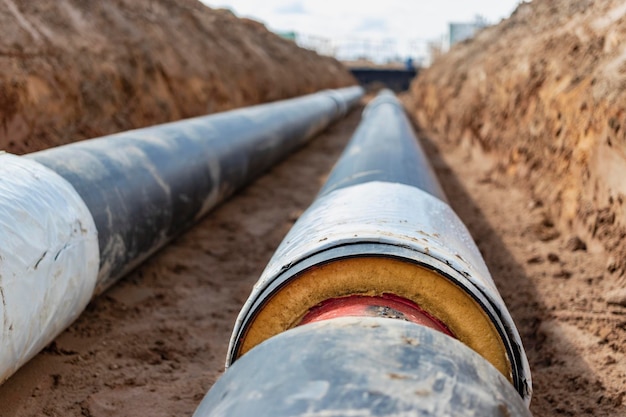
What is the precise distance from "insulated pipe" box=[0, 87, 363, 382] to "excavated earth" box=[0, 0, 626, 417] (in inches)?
9.5

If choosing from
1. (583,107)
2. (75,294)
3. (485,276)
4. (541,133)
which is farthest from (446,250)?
(541,133)

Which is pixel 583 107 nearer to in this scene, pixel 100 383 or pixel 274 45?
pixel 100 383

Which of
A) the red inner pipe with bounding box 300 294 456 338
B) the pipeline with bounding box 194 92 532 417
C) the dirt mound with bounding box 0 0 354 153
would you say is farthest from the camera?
the dirt mound with bounding box 0 0 354 153

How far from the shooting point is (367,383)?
100 centimetres

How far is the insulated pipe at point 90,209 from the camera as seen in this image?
1932 mm

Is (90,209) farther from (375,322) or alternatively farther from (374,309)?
(375,322)

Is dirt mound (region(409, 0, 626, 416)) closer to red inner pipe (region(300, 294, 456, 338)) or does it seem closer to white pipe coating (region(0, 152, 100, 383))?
red inner pipe (region(300, 294, 456, 338))

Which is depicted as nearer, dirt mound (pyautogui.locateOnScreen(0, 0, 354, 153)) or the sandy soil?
the sandy soil

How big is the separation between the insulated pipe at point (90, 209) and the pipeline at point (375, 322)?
34.6 inches

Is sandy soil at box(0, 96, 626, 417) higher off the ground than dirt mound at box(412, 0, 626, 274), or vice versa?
dirt mound at box(412, 0, 626, 274)

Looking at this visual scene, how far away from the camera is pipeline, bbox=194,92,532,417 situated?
100 centimetres

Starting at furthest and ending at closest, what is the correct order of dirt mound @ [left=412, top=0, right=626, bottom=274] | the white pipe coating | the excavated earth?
dirt mound @ [left=412, top=0, right=626, bottom=274] → the excavated earth → the white pipe coating

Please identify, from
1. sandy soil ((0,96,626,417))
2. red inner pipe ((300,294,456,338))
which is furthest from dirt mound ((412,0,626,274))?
red inner pipe ((300,294,456,338))

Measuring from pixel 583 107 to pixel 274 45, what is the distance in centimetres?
1306
